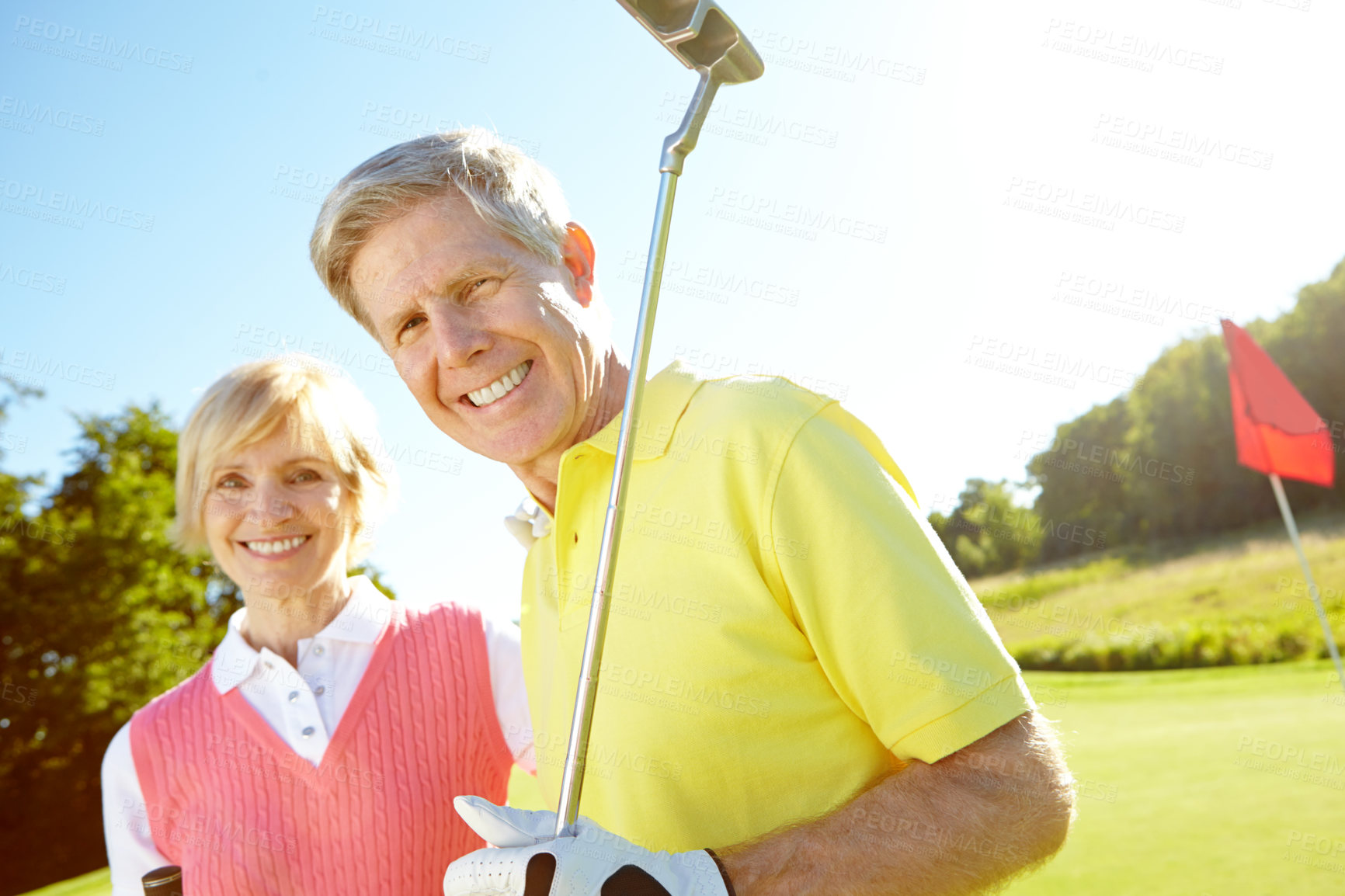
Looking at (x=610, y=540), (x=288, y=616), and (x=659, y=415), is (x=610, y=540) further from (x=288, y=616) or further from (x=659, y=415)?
(x=288, y=616)

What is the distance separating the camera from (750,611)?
Answer: 108 centimetres

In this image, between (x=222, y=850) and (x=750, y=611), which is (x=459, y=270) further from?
(x=222, y=850)

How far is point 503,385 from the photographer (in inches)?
54.7

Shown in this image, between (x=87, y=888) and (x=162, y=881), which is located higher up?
(x=162, y=881)

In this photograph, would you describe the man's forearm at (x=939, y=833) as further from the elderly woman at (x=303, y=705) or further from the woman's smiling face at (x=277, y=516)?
the woman's smiling face at (x=277, y=516)

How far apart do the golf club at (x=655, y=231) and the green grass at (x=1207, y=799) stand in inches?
53.7

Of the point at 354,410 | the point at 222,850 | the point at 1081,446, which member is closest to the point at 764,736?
the point at 222,850

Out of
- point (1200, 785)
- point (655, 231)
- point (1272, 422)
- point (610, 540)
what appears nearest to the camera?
point (610, 540)

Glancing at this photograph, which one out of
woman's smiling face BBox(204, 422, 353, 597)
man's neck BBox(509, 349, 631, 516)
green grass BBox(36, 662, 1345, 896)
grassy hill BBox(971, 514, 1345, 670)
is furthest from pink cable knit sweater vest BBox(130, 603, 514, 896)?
grassy hill BBox(971, 514, 1345, 670)

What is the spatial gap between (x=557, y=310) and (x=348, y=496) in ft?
3.69

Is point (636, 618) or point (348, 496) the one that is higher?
point (348, 496)

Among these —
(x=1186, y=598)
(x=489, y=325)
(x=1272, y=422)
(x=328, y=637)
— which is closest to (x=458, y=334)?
(x=489, y=325)

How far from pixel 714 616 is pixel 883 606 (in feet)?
0.70

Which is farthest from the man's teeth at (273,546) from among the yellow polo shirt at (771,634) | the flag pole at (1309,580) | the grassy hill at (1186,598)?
the grassy hill at (1186,598)
